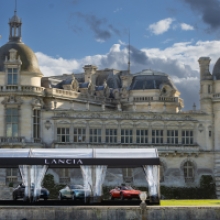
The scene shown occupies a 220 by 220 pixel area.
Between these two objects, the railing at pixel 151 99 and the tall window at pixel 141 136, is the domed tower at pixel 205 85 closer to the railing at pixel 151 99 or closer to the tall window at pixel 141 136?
the railing at pixel 151 99

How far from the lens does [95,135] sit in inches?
3091

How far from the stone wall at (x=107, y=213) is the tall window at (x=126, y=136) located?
30695 mm

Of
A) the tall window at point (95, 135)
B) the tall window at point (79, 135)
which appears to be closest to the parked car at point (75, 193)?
the tall window at point (79, 135)

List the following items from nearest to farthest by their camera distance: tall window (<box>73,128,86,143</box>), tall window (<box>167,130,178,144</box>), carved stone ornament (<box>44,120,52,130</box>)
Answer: carved stone ornament (<box>44,120,52,130</box>)
tall window (<box>73,128,86,143</box>)
tall window (<box>167,130,178,144</box>)

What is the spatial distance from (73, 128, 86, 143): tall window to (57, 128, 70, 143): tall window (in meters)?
0.73

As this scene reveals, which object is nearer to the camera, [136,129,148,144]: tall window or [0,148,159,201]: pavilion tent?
[0,148,159,201]: pavilion tent

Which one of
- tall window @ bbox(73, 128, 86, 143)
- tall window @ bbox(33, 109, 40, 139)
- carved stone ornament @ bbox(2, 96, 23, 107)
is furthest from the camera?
tall window @ bbox(73, 128, 86, 143)

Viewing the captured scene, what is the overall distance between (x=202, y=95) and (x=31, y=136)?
19570 millimetres

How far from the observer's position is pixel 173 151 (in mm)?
78875

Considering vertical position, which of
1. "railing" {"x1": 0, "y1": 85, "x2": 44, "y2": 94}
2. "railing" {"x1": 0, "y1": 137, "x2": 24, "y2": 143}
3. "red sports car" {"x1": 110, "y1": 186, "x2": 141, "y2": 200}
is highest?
"railing" {"x1": 0, "y1": 85, "x2": 44, "y2": 94}

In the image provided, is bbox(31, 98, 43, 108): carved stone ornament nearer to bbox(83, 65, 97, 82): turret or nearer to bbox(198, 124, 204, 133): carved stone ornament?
bbox(198, 124, 204, 133): carved stone ornament

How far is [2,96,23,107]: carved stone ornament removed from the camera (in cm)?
7562

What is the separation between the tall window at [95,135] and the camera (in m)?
78.4

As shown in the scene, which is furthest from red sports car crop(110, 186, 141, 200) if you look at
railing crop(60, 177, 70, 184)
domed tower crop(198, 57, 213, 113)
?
domed tower crop(198, 57, 213, 113)
